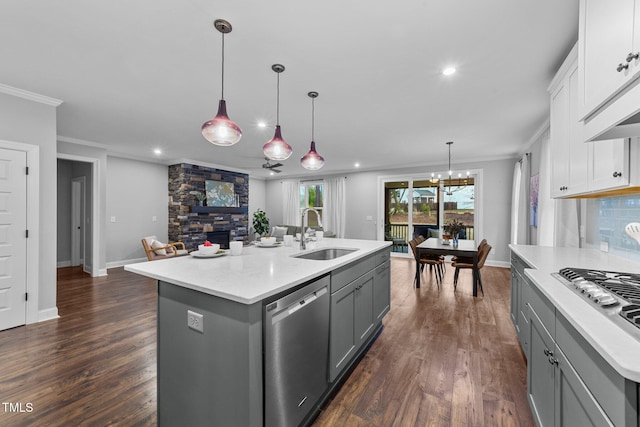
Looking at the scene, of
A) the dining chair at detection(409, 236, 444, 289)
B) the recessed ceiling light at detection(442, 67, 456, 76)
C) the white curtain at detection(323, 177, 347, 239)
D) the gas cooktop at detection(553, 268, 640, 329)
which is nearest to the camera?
the gas cooktop at detection(553, 268, 640, 329)

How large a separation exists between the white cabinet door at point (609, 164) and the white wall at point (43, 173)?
507 cm

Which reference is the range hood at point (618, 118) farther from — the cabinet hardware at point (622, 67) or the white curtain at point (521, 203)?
the white curtain at point (521, 203)

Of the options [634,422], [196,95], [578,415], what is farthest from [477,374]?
[196,95]

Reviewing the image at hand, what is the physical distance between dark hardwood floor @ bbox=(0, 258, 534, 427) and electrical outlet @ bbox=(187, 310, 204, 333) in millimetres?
822

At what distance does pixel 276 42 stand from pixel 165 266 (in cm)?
179

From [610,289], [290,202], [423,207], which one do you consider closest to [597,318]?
[610,289]

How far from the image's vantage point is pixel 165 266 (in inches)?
68.1

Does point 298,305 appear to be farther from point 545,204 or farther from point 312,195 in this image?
point 312,195

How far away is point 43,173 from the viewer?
307cm

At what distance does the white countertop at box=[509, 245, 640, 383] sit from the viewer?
700mm

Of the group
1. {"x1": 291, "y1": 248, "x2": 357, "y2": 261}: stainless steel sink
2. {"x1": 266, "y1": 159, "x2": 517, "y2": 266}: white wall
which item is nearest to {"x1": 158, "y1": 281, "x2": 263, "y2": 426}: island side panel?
{"x1": 291, "y1": 248, "x2": 357, "y2": 261}: stainless steel sink

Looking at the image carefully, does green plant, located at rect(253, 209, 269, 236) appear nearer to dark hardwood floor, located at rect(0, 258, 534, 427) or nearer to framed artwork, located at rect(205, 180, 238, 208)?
framed artwork, located at rect(205, 180, 238, 208)

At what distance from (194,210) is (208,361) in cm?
587

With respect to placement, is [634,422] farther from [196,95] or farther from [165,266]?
[196,95]
